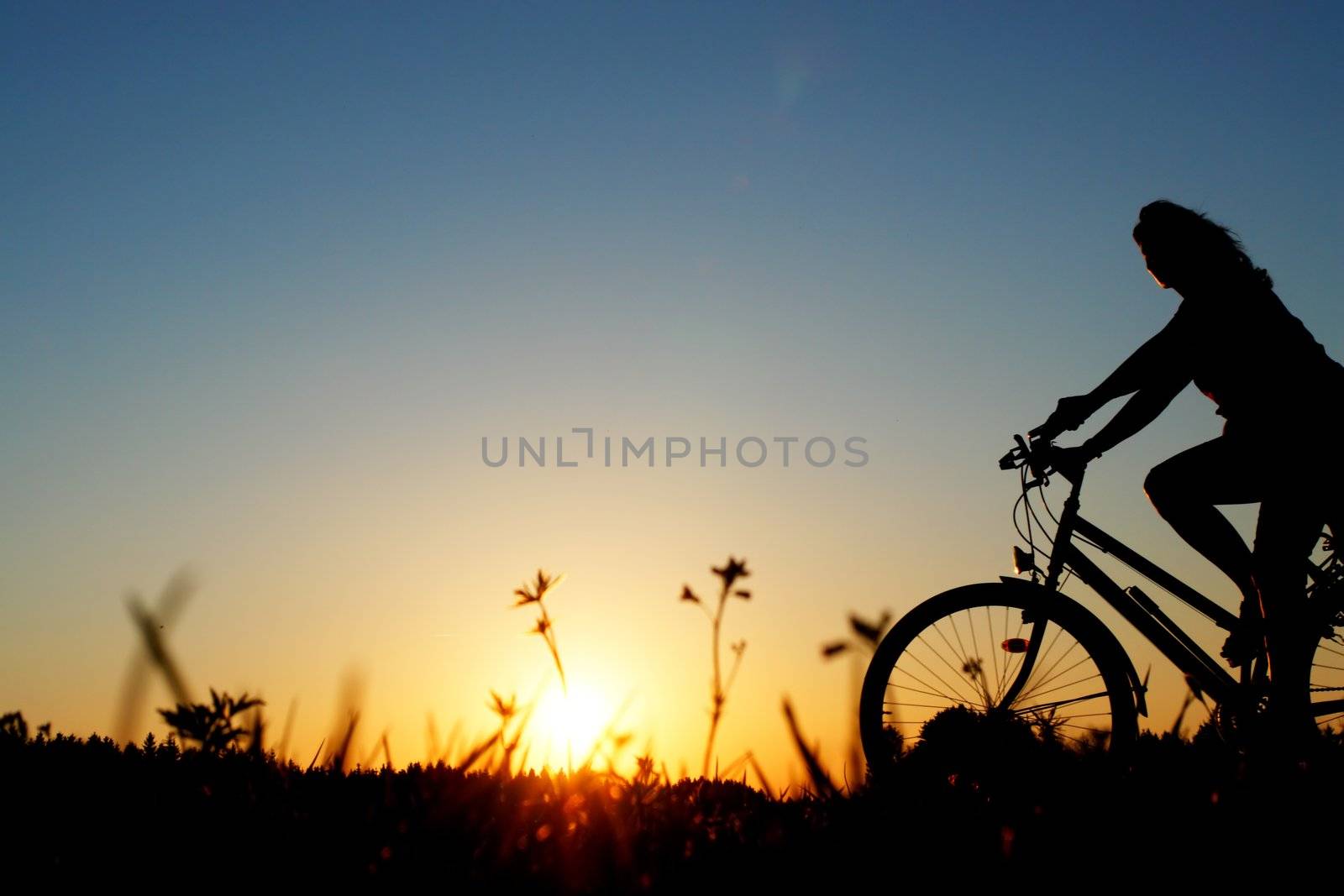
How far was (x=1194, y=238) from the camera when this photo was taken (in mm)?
4500

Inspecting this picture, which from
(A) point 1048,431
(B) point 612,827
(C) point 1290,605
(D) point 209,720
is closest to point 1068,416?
(A) point 1048,431

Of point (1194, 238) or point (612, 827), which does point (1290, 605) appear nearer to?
point (1194, 238)

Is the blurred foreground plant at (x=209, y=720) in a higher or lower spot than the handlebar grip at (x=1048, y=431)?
lower

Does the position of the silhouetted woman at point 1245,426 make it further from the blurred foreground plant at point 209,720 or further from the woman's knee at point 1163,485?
the blurred foreground plant at point 209,720

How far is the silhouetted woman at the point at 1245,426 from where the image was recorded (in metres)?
4.13

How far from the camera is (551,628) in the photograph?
2861mm

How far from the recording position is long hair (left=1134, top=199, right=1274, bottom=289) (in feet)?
14.4

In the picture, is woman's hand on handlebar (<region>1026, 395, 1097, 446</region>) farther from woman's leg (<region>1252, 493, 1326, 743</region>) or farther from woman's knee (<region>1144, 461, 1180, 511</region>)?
woman's leg (<region>1252, 493, 1326, 743</region>)

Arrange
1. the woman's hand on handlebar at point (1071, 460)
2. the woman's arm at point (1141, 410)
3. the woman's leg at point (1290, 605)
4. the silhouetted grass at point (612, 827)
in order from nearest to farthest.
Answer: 1. the silhouetted grass at point (612, 827)
2. the woman's leg at point (1290, 605)
3. the woman's arm at point (1141, 410)
4. the woman's hand on handlebar at point (1071, 460)

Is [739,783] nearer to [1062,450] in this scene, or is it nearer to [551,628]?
[551,628]

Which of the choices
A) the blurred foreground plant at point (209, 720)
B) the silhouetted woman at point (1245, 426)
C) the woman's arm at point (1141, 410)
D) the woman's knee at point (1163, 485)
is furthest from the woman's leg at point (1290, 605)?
the blurred foreground plant at point (209, 720)

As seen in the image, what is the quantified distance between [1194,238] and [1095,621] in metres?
1.84

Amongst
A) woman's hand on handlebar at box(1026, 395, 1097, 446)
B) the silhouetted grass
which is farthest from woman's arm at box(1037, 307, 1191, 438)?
the silhouetted grass

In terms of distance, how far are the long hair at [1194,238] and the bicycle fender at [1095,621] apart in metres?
1.65
